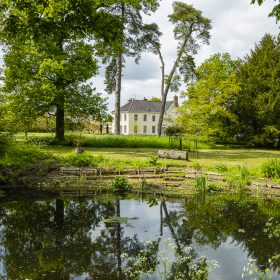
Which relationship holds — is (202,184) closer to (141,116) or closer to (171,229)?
(171,229)

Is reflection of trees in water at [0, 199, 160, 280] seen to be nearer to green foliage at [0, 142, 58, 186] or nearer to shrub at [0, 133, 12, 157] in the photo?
green foliage at [0, 142, 58, 186]

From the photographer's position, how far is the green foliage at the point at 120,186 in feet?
49.2

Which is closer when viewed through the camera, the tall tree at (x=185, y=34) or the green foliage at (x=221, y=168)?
the green foliage at (x=221, y=168)

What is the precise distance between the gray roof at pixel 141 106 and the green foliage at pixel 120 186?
54673 mm

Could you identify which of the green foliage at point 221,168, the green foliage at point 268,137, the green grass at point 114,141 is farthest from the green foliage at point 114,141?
the green foliage at point 221,168

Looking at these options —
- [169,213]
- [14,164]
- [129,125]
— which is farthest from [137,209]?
[129,125]

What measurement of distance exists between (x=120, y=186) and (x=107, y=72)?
20.8 meters

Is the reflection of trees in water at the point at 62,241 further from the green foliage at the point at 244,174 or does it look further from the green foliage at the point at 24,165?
the green foliage at the point at 244,174

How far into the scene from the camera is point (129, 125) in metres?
69.8

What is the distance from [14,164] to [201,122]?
53.1ft

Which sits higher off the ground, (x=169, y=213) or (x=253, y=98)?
(x=253, y=98)

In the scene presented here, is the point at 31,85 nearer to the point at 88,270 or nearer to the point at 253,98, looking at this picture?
the point at 88,270

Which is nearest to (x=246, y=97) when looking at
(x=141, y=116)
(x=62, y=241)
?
(x=62, y=241)

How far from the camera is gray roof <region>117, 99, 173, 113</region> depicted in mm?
A: 69812
